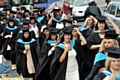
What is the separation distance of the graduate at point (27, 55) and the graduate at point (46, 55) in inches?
10.2

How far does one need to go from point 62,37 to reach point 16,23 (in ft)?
16.9

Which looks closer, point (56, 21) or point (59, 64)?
point (59, 64)

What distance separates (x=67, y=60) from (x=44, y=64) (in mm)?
1722

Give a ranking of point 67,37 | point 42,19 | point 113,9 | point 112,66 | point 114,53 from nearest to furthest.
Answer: point 112,66, point 114,53, point 67,37, point 42,19, point 113,9

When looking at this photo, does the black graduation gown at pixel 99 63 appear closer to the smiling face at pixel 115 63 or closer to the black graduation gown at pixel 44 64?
the smiling face at pixel 115 63

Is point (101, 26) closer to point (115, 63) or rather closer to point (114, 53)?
point (114, 53)

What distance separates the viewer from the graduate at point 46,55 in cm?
901

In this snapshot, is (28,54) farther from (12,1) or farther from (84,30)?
(12,1)

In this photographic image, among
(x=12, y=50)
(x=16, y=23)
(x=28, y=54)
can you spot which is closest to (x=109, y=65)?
(x=28, y=54)

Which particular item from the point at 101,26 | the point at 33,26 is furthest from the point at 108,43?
the point at 33,26

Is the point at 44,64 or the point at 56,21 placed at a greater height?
the point at 56,21

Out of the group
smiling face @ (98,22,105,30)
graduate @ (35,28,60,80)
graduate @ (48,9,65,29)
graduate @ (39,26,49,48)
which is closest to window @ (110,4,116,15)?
graduate @ (48,9,65,29)

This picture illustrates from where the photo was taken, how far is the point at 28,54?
9.84 m

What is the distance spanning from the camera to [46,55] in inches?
366
